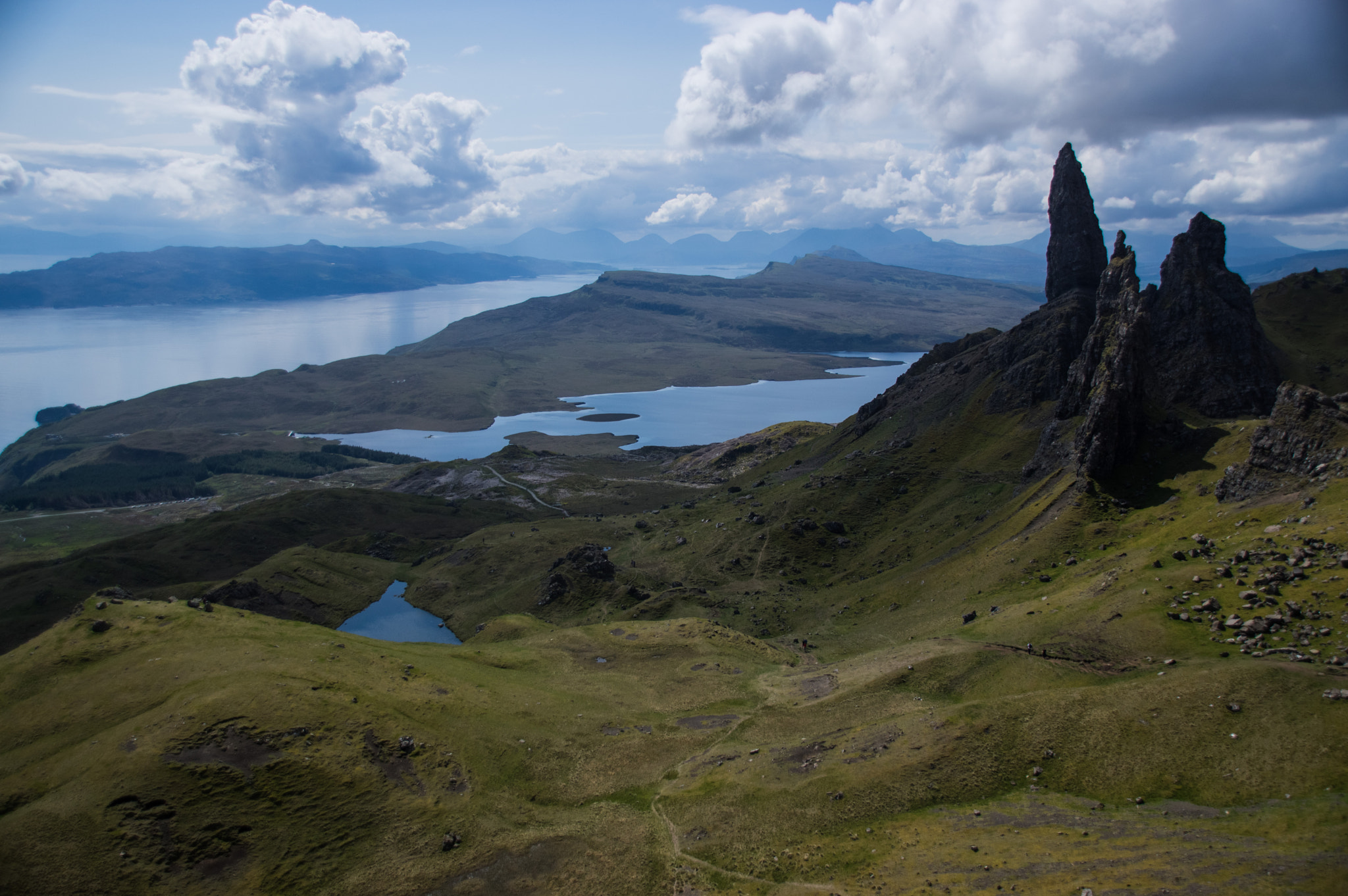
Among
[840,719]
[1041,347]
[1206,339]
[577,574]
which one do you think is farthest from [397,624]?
[1206,339]

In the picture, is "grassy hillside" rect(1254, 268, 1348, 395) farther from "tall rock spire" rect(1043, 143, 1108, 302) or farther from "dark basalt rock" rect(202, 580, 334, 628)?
"dark basalt rock" rect(202, 580, 334, 628)

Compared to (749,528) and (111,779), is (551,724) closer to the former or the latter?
(111,779)

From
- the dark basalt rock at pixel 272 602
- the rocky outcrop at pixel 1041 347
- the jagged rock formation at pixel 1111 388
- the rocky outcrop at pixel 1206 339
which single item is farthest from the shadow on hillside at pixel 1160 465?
the dark basalt rock at pixel 272 602

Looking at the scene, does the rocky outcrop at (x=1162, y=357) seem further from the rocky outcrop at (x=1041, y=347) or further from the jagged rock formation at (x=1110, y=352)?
the rocky outcrop at (x=1041, y=347)

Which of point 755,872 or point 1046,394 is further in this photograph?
point 1046,394

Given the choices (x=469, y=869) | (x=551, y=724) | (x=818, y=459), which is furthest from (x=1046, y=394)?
(x=469, y=869)

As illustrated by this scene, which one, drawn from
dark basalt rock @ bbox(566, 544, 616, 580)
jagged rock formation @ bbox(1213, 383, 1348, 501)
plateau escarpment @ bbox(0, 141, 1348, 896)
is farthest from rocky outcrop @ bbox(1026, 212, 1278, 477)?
dark basalt rock @ bbox(566, 544, 616, 580)
